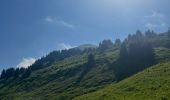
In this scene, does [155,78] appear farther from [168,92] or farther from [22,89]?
[22,89]

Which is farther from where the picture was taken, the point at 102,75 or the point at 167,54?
the point at 167,54

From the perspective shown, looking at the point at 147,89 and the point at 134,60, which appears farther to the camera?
the point at 134,60

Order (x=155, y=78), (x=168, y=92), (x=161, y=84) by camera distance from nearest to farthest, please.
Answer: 1. (x=168, y=92)
2. (x=161, y=84)
3. (x=155, y=78)

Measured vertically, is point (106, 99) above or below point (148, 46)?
below

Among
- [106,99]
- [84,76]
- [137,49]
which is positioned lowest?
[106,99]

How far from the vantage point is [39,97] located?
143 m

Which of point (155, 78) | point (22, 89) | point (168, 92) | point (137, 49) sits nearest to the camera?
point (168, 92)

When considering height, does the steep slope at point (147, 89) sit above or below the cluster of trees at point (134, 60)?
below

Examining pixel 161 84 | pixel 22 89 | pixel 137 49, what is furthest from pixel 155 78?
pixel 22 89

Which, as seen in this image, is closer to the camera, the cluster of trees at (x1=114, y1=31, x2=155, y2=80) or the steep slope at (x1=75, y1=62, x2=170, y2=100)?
the steep slope at (x1=75, y1=62, x2=170, y2=100)

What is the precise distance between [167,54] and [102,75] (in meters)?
38.7

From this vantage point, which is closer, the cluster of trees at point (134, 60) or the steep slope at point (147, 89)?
the steep slope at point (147, 89)

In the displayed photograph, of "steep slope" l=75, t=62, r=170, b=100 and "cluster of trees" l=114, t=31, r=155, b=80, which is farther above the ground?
"cluster of trees" l=114, t=31, r=155, b=80

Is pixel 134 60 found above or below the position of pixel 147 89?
above
